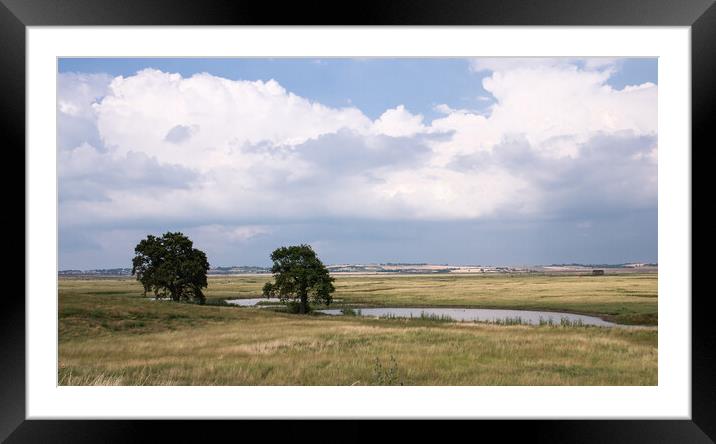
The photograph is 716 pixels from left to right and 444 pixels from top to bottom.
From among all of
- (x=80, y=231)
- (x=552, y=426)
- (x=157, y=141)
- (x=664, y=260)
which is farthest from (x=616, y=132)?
(x=80, y=231)

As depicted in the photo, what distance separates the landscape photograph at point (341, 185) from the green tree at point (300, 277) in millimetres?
25

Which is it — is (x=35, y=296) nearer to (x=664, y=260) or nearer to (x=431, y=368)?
(x=431, y=368)

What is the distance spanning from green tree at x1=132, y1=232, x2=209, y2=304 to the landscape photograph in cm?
9

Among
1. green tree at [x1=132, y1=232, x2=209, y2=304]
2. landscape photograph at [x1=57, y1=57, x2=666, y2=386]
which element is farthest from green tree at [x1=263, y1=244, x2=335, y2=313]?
green tree at [x1=132, y1=232, x2=209, y2=304]

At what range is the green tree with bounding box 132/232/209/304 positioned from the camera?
674 centimetres

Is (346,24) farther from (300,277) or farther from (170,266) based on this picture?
(170,266)

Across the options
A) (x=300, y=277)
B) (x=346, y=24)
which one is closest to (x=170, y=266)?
(x=300, y=277)

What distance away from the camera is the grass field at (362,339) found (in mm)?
3943

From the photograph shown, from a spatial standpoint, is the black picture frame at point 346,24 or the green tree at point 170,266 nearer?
the black picture frame at point 346,24

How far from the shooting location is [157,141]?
5.54m

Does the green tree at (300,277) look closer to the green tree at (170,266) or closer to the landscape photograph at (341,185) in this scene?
the landscape photograph at (341,185)

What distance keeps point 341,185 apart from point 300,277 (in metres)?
1.57

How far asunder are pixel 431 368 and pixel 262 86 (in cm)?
391

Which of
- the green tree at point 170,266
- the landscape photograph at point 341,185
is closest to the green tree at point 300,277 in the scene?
the landscape photograph at point 341,185
